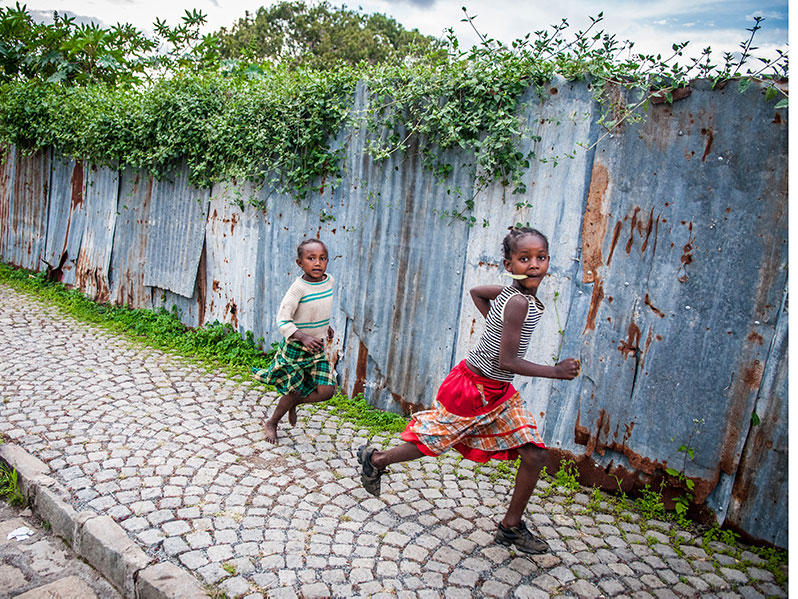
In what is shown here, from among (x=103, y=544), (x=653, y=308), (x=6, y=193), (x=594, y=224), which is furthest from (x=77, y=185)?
(x=653, y=308)

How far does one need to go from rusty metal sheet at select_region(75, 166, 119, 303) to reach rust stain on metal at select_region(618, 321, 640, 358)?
23.6ft

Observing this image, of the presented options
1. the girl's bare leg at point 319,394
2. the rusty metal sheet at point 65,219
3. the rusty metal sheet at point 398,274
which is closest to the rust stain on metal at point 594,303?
the rusty metal sheet at point 398,274

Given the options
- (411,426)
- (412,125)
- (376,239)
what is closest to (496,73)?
(412,125)

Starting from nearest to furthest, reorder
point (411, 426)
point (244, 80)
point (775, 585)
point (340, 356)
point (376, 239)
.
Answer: point (775, 585) < point (411, 426) < point (376, 239) < point (340, 356) < point (244, 80)

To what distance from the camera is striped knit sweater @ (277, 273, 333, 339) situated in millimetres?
4367

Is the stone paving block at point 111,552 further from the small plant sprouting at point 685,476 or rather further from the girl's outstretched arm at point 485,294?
the small plant sprouting at point 685,476

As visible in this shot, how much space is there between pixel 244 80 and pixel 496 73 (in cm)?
367

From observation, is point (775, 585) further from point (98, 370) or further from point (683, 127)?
point (98, 370)

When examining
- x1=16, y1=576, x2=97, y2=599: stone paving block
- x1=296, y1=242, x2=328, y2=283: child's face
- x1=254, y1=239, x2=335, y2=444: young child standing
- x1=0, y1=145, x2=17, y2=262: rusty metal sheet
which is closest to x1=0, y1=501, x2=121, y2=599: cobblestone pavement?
x1=16, y1=576, x2=97, y2=599: stone paving block

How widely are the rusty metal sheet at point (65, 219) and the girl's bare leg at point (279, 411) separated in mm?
6160

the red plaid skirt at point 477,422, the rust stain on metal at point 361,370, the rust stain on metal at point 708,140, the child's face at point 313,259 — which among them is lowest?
the rust stain on metal at point 361,370

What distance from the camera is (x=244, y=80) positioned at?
6941 millimetres

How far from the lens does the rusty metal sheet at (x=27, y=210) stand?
10.1 meters

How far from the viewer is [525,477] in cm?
327
